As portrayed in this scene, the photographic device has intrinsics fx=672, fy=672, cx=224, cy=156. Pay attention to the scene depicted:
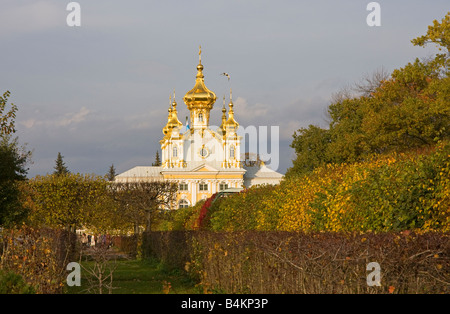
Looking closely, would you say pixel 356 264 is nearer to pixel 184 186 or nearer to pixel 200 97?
pixel 184 186

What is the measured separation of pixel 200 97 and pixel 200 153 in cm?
974

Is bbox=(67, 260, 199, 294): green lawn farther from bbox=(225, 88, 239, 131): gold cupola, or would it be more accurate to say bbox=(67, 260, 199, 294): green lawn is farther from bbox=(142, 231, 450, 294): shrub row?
bbox=(225, 88, 239, 131): gold cupola

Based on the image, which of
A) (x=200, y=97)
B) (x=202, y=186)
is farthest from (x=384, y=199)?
(x=200, y=97)

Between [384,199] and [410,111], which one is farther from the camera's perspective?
[410,111]

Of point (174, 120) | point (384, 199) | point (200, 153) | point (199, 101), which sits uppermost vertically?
point (199, 101)

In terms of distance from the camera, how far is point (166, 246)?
84.8ft

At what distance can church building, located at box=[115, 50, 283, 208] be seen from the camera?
10638 centimetres

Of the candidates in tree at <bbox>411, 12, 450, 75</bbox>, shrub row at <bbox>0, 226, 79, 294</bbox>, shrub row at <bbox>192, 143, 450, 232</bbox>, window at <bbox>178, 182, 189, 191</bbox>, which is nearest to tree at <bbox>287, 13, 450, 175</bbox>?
tree at <bbox>411, 12, 450, 75</bbox>

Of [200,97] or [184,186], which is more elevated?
[200,97]

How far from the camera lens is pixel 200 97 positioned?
354ft

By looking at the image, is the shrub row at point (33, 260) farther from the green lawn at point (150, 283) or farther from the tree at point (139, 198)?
the tree at point (139, 198)

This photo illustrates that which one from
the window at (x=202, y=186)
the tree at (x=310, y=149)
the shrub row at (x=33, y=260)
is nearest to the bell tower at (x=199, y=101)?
the window at (x=202, y=186)
